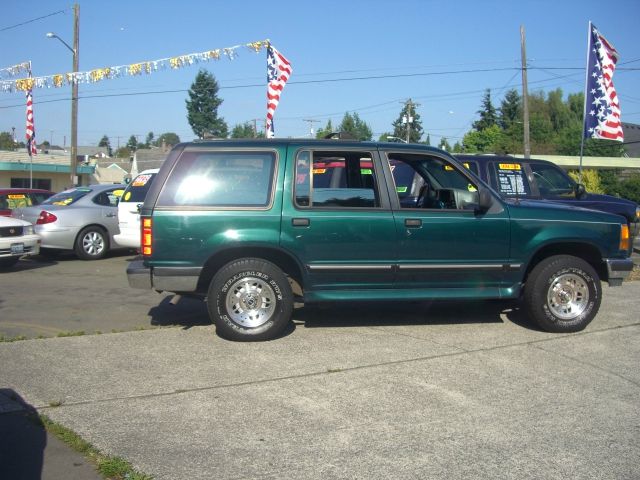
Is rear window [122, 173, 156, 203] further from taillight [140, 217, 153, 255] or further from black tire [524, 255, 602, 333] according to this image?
black tire [524, 255, 602, 333]

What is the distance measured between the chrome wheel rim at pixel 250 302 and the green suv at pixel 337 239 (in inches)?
0.4

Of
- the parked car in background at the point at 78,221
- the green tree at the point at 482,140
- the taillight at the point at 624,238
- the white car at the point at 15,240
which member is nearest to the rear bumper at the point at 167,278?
the taillight at the point at 624,238

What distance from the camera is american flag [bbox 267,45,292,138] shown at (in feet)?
47.7

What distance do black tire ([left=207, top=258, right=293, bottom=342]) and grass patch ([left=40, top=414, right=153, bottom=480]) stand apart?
7.00 ft

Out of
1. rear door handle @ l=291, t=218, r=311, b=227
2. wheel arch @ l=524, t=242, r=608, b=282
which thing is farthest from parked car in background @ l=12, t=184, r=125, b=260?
wheel arch @ l=524, t=242, r=608, b=282

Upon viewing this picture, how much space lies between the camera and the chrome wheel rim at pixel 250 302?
6.25 meters

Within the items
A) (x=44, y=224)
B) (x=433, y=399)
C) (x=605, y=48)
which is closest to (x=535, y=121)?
(x=605, y=48)

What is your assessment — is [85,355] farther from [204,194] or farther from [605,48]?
[605,48]

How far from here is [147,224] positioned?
20.1 ft

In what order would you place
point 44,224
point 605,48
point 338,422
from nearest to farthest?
point 338,422
point 44,224
point 605,48

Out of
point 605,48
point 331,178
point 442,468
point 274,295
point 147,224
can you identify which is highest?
point 605,48

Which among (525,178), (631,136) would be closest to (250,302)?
(525,178)

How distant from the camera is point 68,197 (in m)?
13.0

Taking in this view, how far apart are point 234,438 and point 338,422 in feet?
2.43
